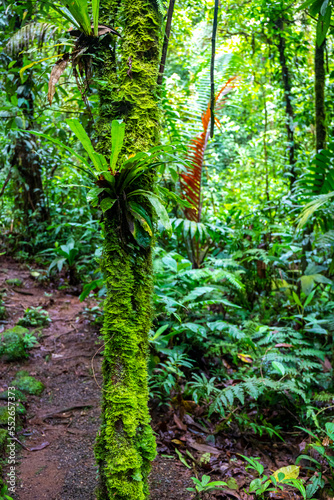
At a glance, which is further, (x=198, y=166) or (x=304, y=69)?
(x=304, y=69)

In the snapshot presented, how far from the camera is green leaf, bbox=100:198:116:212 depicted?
4.99ft

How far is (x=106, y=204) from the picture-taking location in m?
1.54

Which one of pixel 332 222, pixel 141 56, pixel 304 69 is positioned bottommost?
pixel 332 222

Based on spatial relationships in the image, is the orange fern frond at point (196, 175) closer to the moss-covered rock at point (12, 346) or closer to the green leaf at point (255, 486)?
the moss-covered rock at point (12, 346)

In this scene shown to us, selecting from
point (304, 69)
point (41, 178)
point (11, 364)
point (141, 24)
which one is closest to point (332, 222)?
point (141, 24)

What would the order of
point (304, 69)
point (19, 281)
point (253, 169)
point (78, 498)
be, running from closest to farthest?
point (78, 498), point (19, 281), point (304, 69), point (253, 169)

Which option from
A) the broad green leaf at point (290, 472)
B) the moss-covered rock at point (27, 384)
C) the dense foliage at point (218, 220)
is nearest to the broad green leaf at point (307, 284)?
the dense foliage at point (218, 220)

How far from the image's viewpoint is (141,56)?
5.82ft

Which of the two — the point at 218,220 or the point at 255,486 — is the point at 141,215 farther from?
the point at 218,220

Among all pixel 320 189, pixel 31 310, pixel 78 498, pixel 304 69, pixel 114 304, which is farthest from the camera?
pixel 304 69

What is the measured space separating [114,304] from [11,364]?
202cm

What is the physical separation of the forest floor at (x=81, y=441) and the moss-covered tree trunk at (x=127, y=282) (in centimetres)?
24

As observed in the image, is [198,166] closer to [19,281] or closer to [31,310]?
[31,310]

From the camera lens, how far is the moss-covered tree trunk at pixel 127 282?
1.43 meters
